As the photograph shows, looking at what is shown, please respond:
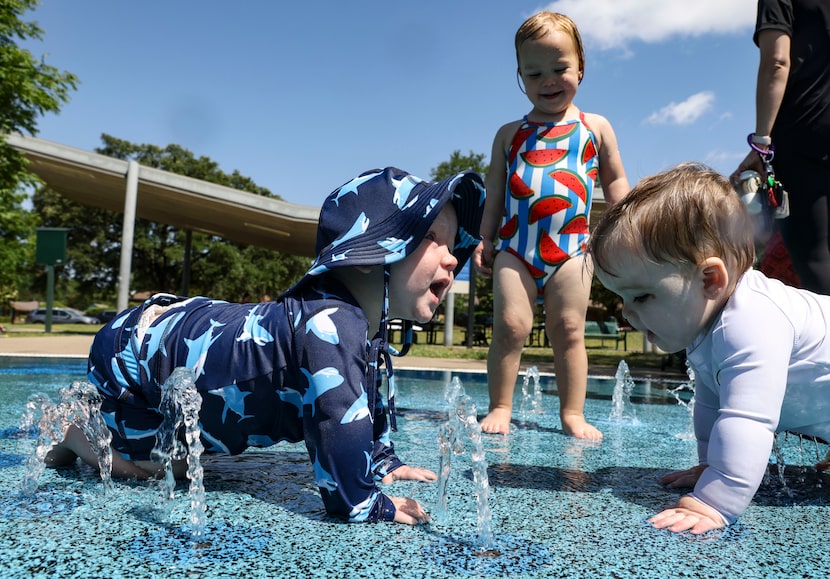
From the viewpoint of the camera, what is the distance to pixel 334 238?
70.1 inches

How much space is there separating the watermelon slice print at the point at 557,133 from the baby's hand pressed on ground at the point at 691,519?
79.2 inches

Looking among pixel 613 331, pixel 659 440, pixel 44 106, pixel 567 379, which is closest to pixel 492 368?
pixel 567 379

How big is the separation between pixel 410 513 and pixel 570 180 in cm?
203

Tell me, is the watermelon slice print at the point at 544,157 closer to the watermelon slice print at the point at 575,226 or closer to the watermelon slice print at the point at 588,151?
the watermelon slice print at the point at 588,151

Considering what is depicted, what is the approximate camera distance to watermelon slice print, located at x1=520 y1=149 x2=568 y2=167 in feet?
10.2

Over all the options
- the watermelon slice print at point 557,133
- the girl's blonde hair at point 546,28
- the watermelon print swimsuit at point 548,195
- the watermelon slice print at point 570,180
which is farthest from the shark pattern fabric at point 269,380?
the girl's blonde hair at point 546,28

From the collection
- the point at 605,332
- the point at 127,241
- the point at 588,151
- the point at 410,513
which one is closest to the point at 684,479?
the point at 410,513

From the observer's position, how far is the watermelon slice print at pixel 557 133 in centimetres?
315

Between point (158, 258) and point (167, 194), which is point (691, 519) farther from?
point (158, 258)

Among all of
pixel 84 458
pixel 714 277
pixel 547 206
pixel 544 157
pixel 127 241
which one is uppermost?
pixel 127 241

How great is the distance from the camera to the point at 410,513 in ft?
5.09

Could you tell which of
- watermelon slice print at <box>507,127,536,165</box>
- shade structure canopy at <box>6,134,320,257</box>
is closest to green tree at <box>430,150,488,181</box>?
shade structure canopy at <box>6,134,320,257</box>

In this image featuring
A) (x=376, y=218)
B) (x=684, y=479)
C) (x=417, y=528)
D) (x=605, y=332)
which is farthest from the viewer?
(x=605, y=332)

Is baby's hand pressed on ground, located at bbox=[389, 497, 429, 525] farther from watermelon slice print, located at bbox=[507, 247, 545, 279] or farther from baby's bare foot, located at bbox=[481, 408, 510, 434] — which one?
watermelon slice print, located at bbox=[507, 247, 545, 279]
